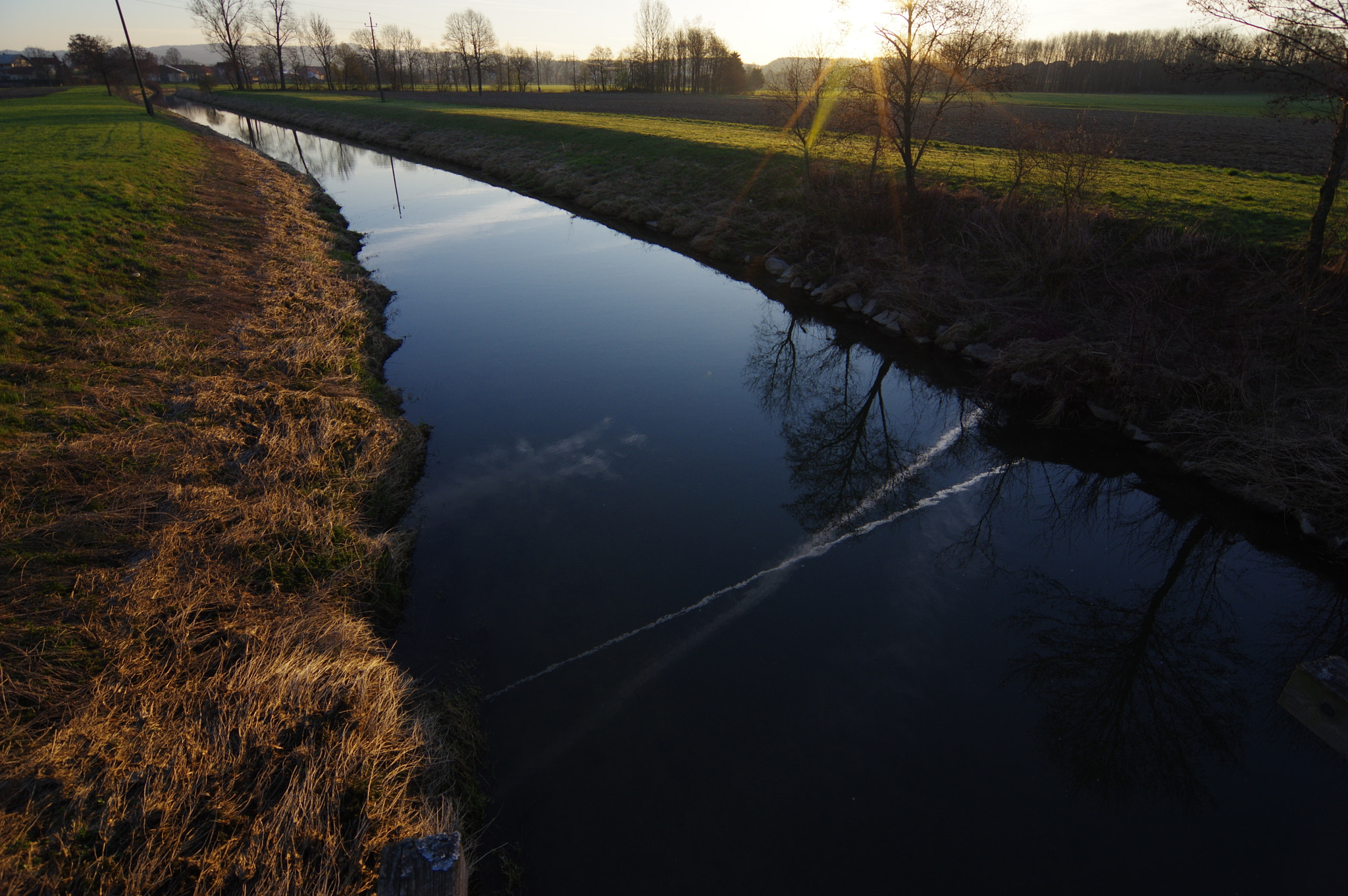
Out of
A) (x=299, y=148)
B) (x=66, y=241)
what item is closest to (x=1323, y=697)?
(x=66, y=241)

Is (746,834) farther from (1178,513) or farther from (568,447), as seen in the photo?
(1178,513)

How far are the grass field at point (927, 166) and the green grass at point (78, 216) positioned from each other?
53.6ft

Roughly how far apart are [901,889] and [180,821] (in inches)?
186

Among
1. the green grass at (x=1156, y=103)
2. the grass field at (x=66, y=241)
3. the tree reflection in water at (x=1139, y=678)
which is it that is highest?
the green grass at (x=1156, y=103)

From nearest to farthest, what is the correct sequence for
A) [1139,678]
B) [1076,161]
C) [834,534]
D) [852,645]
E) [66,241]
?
[1139,678] < [852,645] < [834,534] < [66,241] < [1076,161]

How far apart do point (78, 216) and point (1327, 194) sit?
24.5 metres

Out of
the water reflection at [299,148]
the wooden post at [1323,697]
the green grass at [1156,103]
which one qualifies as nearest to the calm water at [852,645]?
the wooden post at [1323,697]

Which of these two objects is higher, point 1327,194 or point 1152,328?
point 1327,194

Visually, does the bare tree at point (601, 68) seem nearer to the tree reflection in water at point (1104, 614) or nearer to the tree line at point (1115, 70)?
the tree line at point (1115, 70)

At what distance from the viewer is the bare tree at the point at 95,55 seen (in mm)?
A: 67750

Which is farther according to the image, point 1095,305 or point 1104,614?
point 1095,305

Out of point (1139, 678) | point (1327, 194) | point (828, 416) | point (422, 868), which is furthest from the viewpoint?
point (828, 416)

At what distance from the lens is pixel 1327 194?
10.6 metres

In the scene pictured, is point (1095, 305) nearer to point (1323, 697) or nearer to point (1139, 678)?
point (1139, 678)
